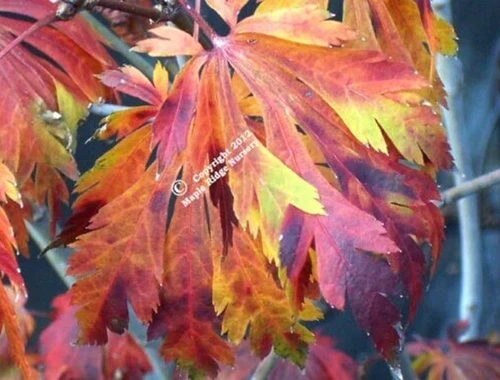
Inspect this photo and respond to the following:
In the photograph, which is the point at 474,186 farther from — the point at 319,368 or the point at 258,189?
the point at 258,189

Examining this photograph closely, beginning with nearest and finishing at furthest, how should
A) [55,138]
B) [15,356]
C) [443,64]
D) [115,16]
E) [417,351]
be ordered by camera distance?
[15,356]
[55,138]
[115,16]
[443,64]
[417,351]

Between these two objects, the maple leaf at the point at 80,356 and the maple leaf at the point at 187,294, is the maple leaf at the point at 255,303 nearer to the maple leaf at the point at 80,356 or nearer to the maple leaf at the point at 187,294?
the maple leaf at the point at 187,294

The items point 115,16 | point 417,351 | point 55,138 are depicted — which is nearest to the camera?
point 55,138

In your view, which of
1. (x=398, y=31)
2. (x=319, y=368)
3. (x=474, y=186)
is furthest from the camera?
(x=319, y=368)

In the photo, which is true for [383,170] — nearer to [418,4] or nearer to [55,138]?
[418,4]

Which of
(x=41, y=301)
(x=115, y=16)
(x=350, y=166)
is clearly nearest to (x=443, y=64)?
(x=115, y=16)

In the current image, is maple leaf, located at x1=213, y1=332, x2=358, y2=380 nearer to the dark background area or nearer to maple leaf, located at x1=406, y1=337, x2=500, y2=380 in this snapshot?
maple leaf, located at x1=406, y1=337, x2=500, y2=380

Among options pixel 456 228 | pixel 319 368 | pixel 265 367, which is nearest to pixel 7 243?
pixel 265 367

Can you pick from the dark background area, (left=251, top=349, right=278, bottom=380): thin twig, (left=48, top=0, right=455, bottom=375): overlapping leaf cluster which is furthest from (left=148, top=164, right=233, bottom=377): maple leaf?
the dark background area
